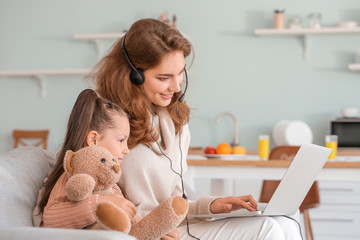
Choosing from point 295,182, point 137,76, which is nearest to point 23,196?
point 137,76

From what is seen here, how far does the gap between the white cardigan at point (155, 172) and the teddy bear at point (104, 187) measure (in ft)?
1.13

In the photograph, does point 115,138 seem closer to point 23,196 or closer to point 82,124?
point 82,124

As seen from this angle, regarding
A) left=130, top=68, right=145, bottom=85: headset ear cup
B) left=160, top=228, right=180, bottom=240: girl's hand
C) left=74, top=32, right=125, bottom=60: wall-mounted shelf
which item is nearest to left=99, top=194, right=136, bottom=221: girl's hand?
left=160, top=228, right=180, bottom=240: girl's hand

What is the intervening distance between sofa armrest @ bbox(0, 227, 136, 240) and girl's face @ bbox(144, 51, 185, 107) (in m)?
0.77

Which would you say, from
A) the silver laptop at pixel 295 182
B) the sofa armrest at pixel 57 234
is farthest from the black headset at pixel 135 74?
the sofa armrest at pixel 57 234

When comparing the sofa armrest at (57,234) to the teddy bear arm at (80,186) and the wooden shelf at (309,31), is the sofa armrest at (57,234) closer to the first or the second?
the teddy bear arm at (80,186)

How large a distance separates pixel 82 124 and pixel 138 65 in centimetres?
39

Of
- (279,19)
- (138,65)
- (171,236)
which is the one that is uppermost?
(279,19)

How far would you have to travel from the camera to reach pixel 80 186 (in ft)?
3.74

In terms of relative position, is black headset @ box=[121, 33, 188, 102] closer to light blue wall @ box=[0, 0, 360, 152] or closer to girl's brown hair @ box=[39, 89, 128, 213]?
girl's brown hair @ box=[39, 89, 128, 213]

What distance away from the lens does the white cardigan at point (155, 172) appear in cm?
162

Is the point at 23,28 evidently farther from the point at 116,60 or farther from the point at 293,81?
the point at 116,60

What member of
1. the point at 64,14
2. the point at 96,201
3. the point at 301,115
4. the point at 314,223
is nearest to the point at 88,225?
the point at 96,201

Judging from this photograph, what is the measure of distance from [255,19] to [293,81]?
63 centimetres
